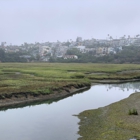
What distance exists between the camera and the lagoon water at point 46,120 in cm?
1982

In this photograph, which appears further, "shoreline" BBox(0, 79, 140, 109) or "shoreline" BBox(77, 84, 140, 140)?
"shoreline" BBox(0, 79, 140, 109)

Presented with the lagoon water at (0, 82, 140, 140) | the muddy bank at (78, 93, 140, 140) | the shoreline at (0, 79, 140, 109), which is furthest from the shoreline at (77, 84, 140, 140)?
the shoreline at (0, 79, 140, 109)

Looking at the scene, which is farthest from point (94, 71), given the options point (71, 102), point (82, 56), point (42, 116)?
point (82, 56)

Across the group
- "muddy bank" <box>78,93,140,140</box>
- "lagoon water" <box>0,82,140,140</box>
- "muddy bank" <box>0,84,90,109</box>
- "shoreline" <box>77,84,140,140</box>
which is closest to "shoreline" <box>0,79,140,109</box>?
"muddy bank" <box>0,84,90,109</box>

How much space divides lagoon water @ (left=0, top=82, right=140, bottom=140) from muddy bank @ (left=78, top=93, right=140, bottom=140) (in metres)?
0.89

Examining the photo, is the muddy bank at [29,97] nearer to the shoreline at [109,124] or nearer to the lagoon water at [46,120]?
the lagoon water at [46,120]

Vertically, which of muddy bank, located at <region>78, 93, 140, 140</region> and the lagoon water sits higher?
muddy bank, located at <region>78, 93, 140, 140</region>

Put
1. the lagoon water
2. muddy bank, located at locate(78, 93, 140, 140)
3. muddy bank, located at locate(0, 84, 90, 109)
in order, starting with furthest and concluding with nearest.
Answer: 1. muddy bank, located at locate(0, 84, 90, 109)
2. the lagoon water
3. muddy bank, located at locate(78, 93, 140, 140)

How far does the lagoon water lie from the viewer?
780 inches

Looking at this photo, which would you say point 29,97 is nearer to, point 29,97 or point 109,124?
point 29,97

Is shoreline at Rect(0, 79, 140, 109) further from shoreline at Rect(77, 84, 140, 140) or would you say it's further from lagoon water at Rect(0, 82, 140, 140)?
shoreline at Rect(77, 84, 140, 140)

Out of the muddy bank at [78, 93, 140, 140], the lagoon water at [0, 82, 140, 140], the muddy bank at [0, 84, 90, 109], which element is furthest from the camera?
the muddy bank at [0, 84, 90, 109]

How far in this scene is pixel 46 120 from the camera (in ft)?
79.8

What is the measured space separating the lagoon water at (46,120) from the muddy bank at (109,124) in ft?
2.92
